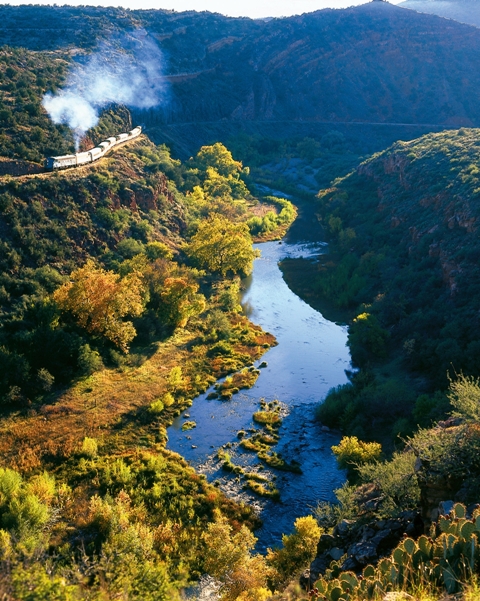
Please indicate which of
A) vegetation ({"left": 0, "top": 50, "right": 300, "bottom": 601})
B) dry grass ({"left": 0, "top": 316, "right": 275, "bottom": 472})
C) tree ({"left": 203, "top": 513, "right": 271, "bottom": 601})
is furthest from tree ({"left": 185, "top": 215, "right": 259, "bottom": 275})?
tree ({"left": 203, "top": 513, "right": 271, "bottom": 601})

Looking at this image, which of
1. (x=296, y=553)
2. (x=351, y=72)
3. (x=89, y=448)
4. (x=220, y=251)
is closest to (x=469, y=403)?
(x=296, y=553)

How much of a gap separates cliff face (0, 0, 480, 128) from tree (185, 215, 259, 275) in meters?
66.6

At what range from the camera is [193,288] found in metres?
47.4

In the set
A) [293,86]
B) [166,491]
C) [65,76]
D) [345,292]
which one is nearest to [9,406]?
[166,491]

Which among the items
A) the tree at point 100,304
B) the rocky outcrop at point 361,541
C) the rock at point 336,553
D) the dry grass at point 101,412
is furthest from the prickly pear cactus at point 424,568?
the tree at point 100,304

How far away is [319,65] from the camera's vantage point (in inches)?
5571

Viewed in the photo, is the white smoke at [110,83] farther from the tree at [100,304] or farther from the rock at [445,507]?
the rock at [445,507]

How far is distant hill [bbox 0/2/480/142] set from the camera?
413 ft

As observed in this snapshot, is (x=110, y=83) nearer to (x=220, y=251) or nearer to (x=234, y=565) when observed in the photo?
(x=220, y=251)

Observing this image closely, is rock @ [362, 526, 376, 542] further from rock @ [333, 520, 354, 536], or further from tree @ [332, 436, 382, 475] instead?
tree @ [332, 436, 382, 475]

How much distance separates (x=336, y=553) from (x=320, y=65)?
143 m

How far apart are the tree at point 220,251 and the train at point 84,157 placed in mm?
15406

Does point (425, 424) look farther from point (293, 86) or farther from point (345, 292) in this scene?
point (293, 86)

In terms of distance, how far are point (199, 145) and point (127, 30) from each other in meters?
37.1
